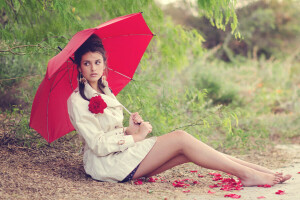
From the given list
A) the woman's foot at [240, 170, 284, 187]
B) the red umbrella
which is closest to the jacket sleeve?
the red umbrella

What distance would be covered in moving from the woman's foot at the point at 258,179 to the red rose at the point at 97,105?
49.5 inches

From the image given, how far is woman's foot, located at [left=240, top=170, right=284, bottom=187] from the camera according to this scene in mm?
3016

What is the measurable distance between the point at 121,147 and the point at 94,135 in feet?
0.76

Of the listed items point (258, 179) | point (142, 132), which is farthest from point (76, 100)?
point (258, 179)

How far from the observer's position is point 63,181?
9.68ft

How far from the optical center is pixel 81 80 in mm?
3047

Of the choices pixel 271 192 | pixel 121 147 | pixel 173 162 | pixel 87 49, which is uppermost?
pixel 87 49

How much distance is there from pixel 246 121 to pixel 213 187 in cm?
298

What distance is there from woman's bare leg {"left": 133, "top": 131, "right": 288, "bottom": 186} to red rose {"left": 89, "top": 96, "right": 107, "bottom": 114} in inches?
21.2

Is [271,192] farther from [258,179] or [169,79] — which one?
[169,79]

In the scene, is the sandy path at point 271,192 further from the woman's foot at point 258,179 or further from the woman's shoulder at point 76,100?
the woman's shoulder at point 76,100

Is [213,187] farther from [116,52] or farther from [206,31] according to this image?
[206,31]

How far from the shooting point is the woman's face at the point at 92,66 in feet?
9.87

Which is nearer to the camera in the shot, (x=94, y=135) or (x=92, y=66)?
(x=94, y=135)
